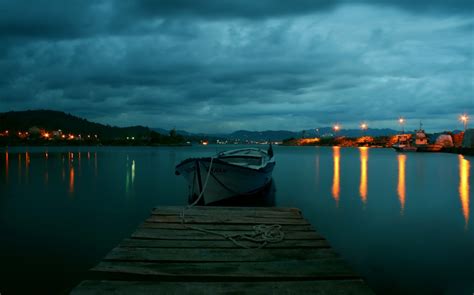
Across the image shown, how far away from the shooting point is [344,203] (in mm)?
22969

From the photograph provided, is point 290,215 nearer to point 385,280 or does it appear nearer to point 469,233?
point 385,280

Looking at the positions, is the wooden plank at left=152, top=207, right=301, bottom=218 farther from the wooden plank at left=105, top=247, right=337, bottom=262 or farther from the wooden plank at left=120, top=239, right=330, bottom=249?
the wooden plank at left=105, top=247, right=337, bottom=262

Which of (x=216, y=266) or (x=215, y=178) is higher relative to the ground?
(x=215, y=178)

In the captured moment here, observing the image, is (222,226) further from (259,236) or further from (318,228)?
(318,228)

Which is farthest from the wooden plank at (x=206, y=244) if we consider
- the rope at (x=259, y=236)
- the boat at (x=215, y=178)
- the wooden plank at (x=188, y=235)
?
the boat at (x=215, y=178)

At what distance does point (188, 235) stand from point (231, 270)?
256 centimetres

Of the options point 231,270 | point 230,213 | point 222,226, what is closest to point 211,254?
point 231,270

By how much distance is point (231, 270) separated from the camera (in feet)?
20.6

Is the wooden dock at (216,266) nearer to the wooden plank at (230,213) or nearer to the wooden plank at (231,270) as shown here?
the wooden plank at (231,270)

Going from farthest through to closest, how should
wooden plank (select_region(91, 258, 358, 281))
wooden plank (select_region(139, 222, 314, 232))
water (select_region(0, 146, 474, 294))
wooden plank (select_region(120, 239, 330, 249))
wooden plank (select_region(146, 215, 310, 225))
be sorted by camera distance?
1. wooden plank (select_region(146, 215, 310, 225))
2. water (select_region(0, 146, 474, 294))
3. wooden plank (select_region(139, 222, 314, 232))
4. wooden plank (select_region(120, 239, 330, 249))
5. wooden plank (select_region(91, 258, 358, 281))

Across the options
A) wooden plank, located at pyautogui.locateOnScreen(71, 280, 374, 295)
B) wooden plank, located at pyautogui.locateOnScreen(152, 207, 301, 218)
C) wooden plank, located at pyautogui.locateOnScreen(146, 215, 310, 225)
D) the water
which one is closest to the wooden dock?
wooden plank, located at pyautogui.locateOnScreen(71, 280, 374, 295)

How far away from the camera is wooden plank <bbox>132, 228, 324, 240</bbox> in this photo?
8.29 metres

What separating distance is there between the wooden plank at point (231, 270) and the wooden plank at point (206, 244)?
104cm

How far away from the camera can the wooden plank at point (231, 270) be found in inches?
237
